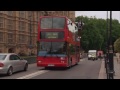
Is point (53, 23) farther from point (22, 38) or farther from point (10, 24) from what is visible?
point (22, 38)

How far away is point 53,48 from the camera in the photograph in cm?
2527


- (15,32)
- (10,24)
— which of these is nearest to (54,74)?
(10,24)

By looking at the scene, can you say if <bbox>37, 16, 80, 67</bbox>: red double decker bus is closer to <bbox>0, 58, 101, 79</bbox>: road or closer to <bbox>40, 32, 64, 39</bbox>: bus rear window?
<bbox>40, 32, 64, 39</bbox>: bus rear window

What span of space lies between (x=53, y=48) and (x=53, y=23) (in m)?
1.97

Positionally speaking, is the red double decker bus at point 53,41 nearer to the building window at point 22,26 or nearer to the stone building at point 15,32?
the stone building at point 15,32

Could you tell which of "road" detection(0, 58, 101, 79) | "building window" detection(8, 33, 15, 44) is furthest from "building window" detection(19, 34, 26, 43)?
"road" detection(0, 58, 101, 79)

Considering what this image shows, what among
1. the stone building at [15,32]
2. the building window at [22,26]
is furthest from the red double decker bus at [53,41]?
the building window at [22,26]
